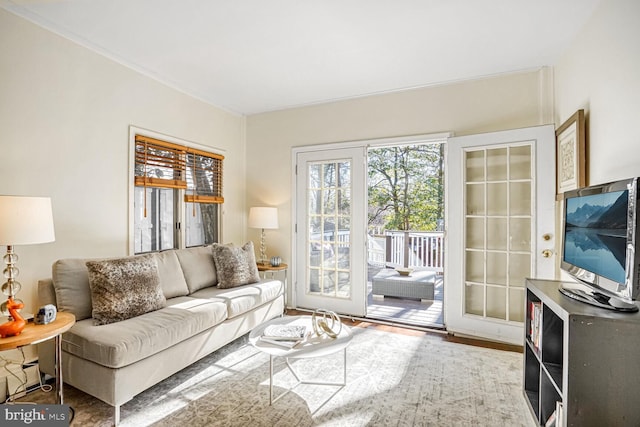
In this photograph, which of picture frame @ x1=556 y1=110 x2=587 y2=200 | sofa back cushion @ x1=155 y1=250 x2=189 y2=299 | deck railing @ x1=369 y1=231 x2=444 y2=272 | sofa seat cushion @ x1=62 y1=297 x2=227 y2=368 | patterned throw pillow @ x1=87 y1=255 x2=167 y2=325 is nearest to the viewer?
sofa seat cushion @ x1=62 y1=297 x2=227 y2=368

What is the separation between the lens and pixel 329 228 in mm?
4023

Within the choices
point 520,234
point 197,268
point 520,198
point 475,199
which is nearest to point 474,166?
point 475,199

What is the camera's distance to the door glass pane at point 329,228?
3.92m

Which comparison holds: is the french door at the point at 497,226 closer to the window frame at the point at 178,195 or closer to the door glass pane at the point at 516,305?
the door glass pane at the point at 516,305

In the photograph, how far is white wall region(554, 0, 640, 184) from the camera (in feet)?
5.64

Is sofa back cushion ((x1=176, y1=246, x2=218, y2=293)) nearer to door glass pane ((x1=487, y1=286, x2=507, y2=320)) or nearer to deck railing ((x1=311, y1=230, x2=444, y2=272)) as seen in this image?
door glass pane ((x1=487, y1=286, x2=507, y2=320))

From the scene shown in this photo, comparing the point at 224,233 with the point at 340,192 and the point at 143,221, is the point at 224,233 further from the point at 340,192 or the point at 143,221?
the point at 340,192

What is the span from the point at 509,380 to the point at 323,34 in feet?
9.76

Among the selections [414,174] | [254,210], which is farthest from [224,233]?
[414,174]

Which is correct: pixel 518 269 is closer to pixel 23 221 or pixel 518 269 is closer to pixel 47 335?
pixel 47 335

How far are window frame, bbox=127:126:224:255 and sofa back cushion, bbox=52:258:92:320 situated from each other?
2.55 feet

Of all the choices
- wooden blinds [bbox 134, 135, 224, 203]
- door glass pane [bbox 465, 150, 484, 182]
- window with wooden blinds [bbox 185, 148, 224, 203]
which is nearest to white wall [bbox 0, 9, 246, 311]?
wooden blinds [bbox 134, 135, 224, 203]

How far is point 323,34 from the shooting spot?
251 cm

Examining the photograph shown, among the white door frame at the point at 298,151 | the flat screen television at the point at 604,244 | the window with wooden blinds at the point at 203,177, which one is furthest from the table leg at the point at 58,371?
the flat screen television at the point at 604,244
